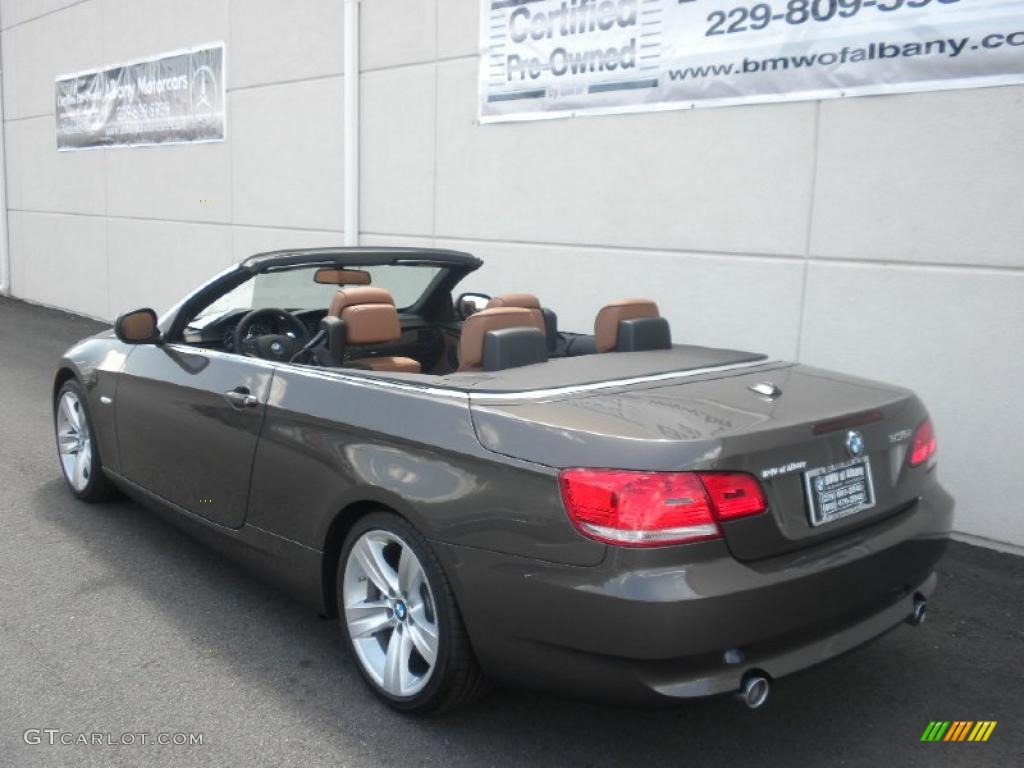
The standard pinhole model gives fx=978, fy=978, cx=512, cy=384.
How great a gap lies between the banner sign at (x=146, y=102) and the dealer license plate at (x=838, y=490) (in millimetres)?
9837

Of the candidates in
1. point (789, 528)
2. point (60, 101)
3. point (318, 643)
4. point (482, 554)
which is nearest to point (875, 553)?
point (789, 528)

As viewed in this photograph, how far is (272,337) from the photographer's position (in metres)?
4.43

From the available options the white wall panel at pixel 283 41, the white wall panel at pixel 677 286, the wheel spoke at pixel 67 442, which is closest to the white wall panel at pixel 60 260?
the white wall panel at pixel 283 41

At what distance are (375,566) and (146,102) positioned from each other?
11135 mm

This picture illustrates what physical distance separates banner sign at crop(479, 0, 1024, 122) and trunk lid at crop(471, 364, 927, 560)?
9.03 feet

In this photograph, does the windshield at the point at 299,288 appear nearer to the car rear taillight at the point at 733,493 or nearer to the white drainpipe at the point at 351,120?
the car rear taillight at the point at 733,493

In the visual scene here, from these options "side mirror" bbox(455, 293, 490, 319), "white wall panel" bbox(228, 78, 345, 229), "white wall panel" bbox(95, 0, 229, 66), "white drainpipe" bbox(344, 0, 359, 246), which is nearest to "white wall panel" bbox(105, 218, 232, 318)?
"white wall panel" bbox(228, 78, 345, 229)

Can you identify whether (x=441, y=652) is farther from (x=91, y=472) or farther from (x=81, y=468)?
(x=81, y=468)

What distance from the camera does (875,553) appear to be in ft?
9.76

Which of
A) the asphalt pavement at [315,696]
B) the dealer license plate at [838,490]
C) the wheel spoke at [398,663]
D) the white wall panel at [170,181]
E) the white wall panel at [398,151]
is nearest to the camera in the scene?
the dealer license plate at [838,490]

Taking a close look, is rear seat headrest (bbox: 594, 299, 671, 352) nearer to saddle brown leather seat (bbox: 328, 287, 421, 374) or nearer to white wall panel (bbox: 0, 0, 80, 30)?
saddle brown leather seat (bbox: 328, 287, 421, 374)

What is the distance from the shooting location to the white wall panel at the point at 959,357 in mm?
5121

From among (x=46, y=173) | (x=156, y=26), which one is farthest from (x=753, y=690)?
A: (x=46, y=173)

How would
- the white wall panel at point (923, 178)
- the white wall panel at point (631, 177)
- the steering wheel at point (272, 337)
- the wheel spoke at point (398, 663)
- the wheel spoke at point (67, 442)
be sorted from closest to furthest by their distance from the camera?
the wheel spoke at point (398, 663)
the steering wheel at point (272, 337)
the white wall panel at point (923, 178)
the wheel spoke at point (67, 442)
the white wall panel at point (631, 177)
